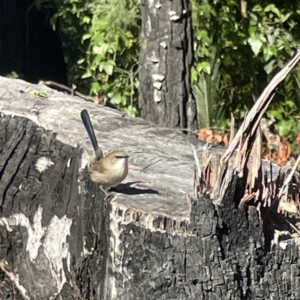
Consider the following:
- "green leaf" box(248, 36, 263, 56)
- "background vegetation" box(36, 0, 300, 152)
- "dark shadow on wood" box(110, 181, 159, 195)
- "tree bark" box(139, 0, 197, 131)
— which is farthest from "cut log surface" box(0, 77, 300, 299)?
"green leaf" box(248, 36, 263, 56)

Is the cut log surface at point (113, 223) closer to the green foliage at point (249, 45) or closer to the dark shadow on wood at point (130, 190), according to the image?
the dark shadow on wood at point (130, 190)

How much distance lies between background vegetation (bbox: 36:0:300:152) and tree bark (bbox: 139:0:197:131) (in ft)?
2.79

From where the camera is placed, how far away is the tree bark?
6062mm

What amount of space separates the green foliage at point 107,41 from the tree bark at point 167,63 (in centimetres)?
131

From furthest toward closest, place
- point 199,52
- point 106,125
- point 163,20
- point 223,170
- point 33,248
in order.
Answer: point 199,52 → point 163,20 → point 106,125 → point 33,248 → point 223,170

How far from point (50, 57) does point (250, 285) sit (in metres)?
5.64

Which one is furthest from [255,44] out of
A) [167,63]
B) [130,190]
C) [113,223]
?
[113,223]

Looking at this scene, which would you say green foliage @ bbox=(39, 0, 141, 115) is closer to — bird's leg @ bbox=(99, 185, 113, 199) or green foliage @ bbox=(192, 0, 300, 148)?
green foliage @ bbox=(192, 0, 300, 148)

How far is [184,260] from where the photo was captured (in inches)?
133

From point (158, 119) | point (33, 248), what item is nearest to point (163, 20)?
point (158, 119)

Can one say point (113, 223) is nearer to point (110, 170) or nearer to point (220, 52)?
point (110, 170)

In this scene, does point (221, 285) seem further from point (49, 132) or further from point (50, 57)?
point (50, 57)

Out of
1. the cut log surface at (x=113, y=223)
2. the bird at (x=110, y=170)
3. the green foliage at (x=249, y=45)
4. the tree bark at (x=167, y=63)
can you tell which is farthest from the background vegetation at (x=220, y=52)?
the bird at (x=110, y=170)

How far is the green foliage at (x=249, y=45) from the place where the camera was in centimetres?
732
